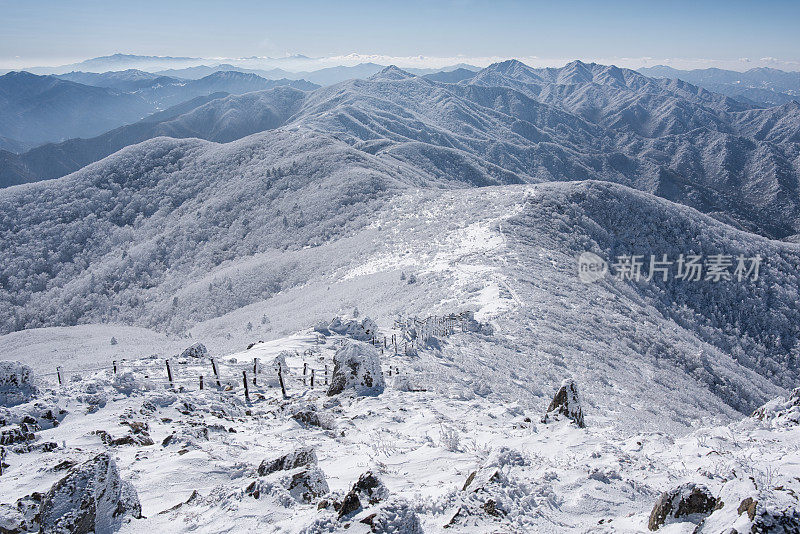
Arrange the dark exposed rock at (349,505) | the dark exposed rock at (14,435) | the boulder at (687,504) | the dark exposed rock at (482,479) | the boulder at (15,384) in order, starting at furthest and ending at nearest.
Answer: the boulder at (15,384)
the dark exposed rock at (14,435)
the dark exposed rock at (482,479)
the dark exposed rock at (349,505)
the boulder at (687,504)

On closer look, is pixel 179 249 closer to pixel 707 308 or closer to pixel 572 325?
pixel 572 325

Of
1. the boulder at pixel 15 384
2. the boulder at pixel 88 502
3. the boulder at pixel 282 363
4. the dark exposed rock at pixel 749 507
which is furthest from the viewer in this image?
the boulder at pixel 282 363

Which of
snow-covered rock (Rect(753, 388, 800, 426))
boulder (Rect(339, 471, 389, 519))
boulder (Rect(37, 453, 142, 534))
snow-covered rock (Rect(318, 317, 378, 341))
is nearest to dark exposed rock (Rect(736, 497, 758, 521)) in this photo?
boulder (Rect(339, 471, 389, 519))

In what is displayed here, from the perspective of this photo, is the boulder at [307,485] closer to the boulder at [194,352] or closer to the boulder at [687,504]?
the boulder at [687,504]

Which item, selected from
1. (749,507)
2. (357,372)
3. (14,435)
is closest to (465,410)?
(357,372)

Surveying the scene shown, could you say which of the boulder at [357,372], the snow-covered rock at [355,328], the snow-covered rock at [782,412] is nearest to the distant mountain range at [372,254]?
the snow-covered rock at [355,328]

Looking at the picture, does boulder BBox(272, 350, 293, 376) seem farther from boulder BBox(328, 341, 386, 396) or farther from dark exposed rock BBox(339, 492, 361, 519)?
dark exposed rock BBox(339, 492, 361, 519)
